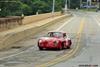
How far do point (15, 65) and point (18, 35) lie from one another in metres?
19.1

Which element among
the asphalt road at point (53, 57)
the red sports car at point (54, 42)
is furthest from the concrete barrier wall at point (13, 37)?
the red sports car at point (54, 42)

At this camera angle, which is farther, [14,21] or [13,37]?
[14,21]

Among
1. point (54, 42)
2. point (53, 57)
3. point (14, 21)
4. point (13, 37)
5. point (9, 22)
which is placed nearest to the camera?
point (53, 57)

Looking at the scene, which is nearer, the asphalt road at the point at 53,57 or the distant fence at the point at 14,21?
the asphalt road at the point at 53,57

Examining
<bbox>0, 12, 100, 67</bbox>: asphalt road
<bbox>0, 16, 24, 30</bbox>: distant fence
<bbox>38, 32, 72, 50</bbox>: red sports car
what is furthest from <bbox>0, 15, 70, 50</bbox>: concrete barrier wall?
<bbox>38, 32, 72, 50</bbox>: red sports car

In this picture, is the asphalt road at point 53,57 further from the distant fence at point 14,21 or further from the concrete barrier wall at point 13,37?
the distant fence at point 14,21

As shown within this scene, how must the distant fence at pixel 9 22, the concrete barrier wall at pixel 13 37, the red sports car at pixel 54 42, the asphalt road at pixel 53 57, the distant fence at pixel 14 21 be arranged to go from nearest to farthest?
the asphalt road at pixel 53 57 < the red sports car at pixel 54 42 < the concrete barrier wall at pixel 13 37 < the distant fence at pixel 9 22 < the distant fence at pixel 14 21

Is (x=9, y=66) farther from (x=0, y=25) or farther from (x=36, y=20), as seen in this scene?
(x=36, y=20)

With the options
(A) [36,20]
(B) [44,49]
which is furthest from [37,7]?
(B) [44,49]

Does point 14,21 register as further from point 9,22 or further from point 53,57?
point 53,57

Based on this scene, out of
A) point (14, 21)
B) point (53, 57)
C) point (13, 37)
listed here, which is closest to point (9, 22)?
point (14, 21)

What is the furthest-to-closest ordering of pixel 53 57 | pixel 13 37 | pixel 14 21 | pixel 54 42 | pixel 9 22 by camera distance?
pixel 14 21 < pixel 9 22 < pixel 13 37 < pixel 54 42 < pixel 53 57

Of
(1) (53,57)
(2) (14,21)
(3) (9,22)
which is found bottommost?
(2) (14,21)

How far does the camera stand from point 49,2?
408 feet
